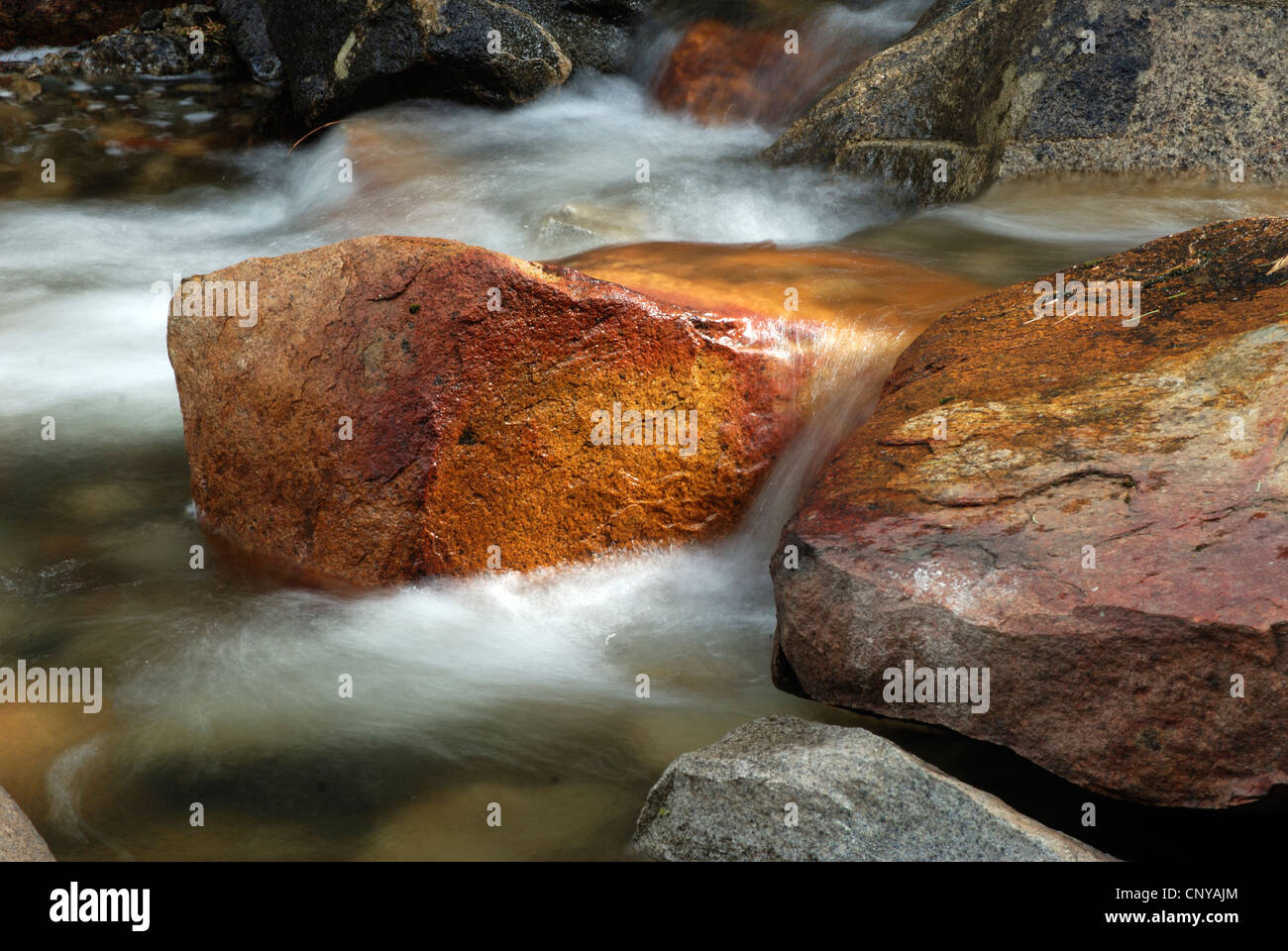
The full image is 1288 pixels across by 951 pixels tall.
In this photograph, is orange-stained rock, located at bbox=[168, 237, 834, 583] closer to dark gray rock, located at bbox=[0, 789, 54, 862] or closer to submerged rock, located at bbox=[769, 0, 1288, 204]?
dark gray rock, located at bbox=[0, 789, 54, 862]

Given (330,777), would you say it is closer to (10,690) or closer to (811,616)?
(10,690)

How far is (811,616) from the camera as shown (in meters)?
3.85

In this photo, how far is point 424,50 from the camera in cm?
952

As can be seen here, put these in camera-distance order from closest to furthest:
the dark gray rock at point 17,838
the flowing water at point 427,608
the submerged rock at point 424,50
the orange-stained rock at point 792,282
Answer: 1. the dark gray rock at point 17,838
2. the flowing water at point 427,608
3. the orange-stained rock at point 792,282
4. the submerged rock at point 424,50

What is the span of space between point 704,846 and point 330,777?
1.26 metres

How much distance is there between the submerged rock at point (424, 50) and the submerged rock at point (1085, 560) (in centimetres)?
650

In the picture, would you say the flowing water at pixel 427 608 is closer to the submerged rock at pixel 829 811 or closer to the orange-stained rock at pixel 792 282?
the orange-stained rock at pixel 792 282

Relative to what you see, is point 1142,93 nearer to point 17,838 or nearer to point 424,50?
point 424,50

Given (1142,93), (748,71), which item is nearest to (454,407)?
(1142,93)

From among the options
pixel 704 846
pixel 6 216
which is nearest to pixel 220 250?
pixel 6 216

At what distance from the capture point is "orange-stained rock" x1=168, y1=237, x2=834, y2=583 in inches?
181

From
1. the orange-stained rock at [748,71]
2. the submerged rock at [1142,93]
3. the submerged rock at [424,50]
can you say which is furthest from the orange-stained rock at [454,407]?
the submerged rock at [424,50]

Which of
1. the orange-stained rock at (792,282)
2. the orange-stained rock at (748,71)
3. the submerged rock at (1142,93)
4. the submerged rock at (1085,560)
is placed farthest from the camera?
A: the orange-stained rock at (748,71)

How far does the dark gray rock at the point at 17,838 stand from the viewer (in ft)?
10.1
